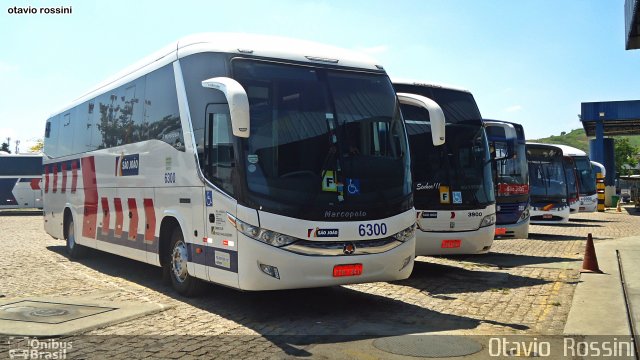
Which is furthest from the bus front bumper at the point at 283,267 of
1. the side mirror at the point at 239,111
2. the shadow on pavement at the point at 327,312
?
the side mirror at the point at 239,111

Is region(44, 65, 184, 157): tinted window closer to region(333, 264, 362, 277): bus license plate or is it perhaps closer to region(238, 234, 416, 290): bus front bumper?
region(238, 234, 416, 290): bus front bumper

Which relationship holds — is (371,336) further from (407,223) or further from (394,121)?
(394,121)

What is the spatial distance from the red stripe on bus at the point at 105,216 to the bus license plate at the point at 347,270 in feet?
19.4

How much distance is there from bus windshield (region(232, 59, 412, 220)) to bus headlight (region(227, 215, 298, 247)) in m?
0.27

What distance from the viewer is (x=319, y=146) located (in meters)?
7.54

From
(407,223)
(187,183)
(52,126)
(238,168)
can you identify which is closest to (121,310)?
(187,183)

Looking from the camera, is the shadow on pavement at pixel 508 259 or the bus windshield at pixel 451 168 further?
the shadow on pavement at pixel 508 259

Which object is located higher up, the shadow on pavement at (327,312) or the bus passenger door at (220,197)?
the bus passenger door at (220,197)

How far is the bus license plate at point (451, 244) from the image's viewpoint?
35.0 feet

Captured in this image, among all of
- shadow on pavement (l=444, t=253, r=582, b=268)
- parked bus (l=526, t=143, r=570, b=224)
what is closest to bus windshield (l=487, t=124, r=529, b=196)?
shadow on pavement (l=444, t=253, r=582, b=268)

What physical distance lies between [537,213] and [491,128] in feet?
25.3

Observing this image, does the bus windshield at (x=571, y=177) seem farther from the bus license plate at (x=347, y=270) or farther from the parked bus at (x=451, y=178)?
the bus license plate at (x=347, y=270)

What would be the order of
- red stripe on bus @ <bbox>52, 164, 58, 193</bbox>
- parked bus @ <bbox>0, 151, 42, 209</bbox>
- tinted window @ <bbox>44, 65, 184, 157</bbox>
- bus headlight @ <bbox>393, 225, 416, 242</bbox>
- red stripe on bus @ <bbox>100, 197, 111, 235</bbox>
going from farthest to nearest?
parked bus @ <bbox>0, 151, 42, 209</bbox> < red stripe on bus @ <bbox>52, 164, 58, 193</bbox> < red stripe on bus @ <bbox>100, 197, 111, 235</bbox> < tinted window @ <bbox>44, 65, 184, 157</bbox> < bus headlight @ <bbox>393, 225, 416, 242</bbox>

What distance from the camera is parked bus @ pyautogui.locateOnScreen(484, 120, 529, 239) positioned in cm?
1443
